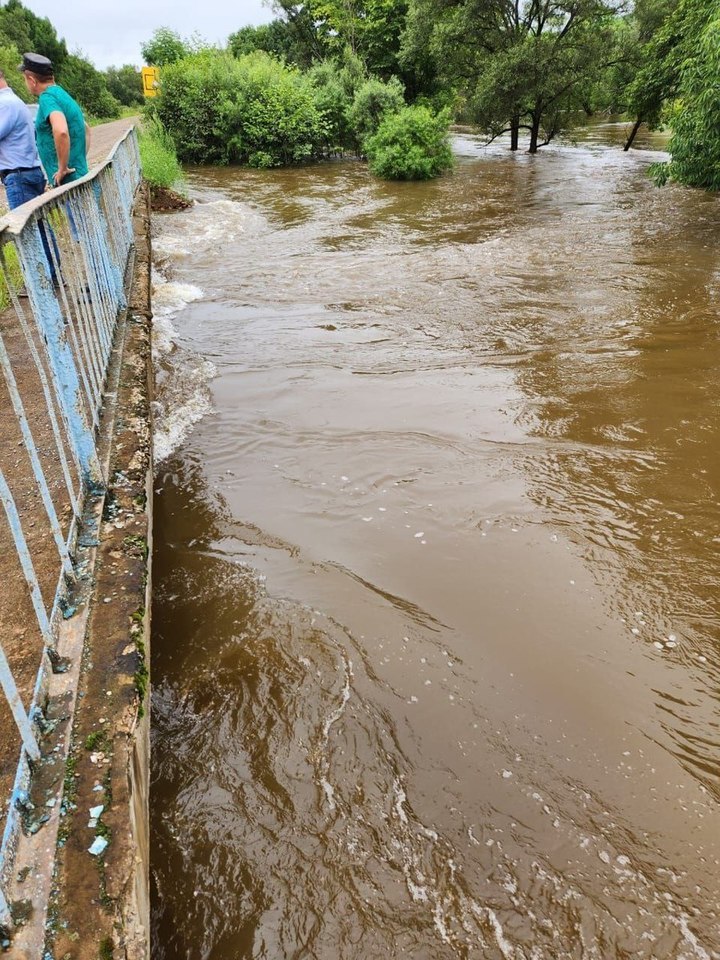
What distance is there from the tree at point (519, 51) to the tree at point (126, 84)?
1580 inches

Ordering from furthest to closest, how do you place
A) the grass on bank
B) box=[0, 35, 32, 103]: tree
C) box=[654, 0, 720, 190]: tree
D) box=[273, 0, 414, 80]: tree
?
box=[273, 0, 414, 80]: tree → box=[0, 35, 32, 103]: tree → the grass on bank → box=[654, 0, 720, 190]: tree

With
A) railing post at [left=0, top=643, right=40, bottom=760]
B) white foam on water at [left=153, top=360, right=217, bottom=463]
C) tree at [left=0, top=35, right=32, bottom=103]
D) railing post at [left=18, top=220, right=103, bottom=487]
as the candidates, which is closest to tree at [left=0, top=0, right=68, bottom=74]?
tree at [left=0, top=35, right=32, bottom=103]

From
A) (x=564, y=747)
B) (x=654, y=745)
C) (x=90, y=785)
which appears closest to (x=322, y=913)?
(x=90, y=785)

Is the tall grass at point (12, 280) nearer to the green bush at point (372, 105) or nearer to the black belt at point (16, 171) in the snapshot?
the black belt at point (16, 171)

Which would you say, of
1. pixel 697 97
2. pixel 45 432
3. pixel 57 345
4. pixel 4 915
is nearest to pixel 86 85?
pixel 697 97

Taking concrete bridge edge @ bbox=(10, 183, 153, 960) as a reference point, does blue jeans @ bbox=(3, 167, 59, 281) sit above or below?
above

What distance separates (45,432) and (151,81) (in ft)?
85.0

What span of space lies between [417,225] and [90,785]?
1247cm

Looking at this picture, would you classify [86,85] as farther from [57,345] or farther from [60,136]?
[57,345]

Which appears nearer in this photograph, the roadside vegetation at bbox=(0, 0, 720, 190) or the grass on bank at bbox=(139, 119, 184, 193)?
the grass on bank at bbox=(139, 119, 184, 193)

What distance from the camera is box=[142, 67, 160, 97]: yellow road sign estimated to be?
22514 mm

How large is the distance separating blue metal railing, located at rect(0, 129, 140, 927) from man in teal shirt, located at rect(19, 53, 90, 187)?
0.69 metres

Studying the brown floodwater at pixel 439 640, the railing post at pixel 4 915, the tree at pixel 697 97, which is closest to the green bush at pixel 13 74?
the tree at pixel 697 97

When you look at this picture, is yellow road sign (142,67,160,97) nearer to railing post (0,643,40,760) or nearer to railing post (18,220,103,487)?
railing post (18,220,103,487)
